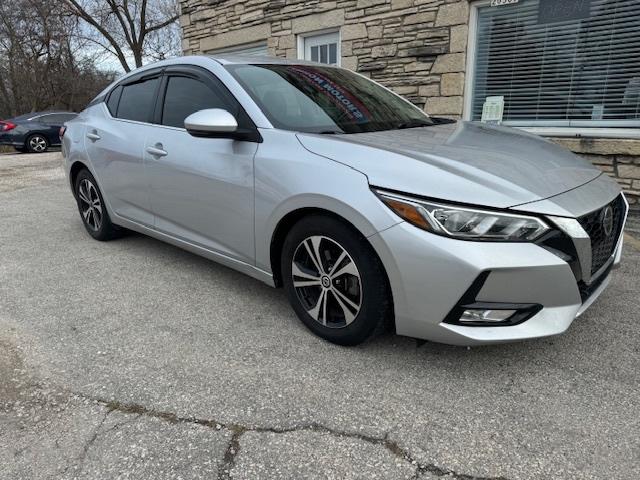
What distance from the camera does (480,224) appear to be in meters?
2.09

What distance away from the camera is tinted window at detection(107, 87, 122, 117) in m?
4.24

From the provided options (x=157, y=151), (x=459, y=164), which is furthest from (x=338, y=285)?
(x=157, y=151)

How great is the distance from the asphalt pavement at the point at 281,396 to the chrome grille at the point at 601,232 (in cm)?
52

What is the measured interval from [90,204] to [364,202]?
11.1ft

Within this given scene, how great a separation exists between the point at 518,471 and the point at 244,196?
1963 mm

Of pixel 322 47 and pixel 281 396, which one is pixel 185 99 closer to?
pixel 281 396

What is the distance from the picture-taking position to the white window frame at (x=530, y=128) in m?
5.47

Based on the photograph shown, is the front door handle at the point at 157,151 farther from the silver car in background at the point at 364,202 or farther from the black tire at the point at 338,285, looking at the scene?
A: the black tire at the point at 338,285

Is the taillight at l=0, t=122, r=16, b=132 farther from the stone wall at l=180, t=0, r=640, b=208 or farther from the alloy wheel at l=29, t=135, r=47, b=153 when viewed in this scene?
the stone wall at l=180, t=0, r=640, b=208

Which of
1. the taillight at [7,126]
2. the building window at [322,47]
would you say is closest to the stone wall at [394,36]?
the building window at [322,47]

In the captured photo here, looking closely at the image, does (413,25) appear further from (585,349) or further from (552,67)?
(585,349)

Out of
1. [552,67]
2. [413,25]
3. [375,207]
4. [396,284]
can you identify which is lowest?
[396,284]

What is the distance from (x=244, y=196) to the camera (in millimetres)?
2885

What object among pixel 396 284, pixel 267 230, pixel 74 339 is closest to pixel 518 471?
pixel 396 284
